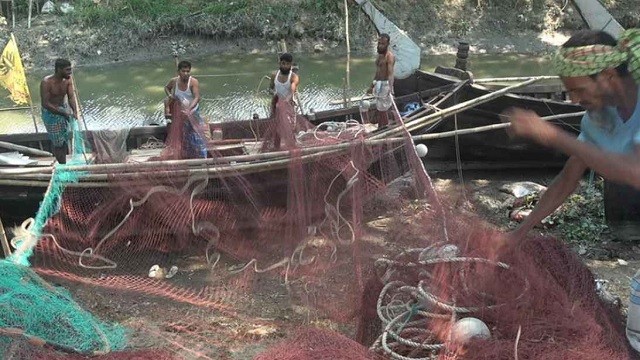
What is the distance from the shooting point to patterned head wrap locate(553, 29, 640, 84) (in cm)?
260

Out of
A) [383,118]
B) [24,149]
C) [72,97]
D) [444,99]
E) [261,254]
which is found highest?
[444,99]

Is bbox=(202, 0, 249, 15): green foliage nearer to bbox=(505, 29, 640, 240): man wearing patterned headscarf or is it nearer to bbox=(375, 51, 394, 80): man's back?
bbox=(375, 51, 394, 80): man's back

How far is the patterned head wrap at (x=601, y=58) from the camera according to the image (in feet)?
8.54

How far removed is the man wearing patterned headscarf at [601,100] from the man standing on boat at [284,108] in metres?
3.26

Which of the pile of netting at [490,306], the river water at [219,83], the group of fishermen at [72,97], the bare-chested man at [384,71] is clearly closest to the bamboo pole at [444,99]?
the group of fishermen at [72,97]

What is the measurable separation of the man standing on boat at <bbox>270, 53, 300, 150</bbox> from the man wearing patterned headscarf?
3264 millimetres

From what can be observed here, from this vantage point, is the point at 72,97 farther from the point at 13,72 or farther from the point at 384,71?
the point at 384,71

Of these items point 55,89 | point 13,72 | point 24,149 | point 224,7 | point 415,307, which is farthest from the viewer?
point 224,7

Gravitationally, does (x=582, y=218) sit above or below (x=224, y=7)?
below

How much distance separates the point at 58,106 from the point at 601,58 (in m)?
6.37

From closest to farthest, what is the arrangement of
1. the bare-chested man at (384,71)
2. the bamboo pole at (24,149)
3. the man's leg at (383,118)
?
the bamboo pole at (24,149), the man's leg at (383,118), the bare-chested man at (384,71)

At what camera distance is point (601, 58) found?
260 centimetres

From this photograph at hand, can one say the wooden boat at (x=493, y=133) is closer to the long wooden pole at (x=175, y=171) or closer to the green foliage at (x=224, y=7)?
the long wooden pole at (x=175, y=171)

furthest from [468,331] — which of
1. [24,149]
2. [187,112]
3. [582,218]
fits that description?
[24,149]
